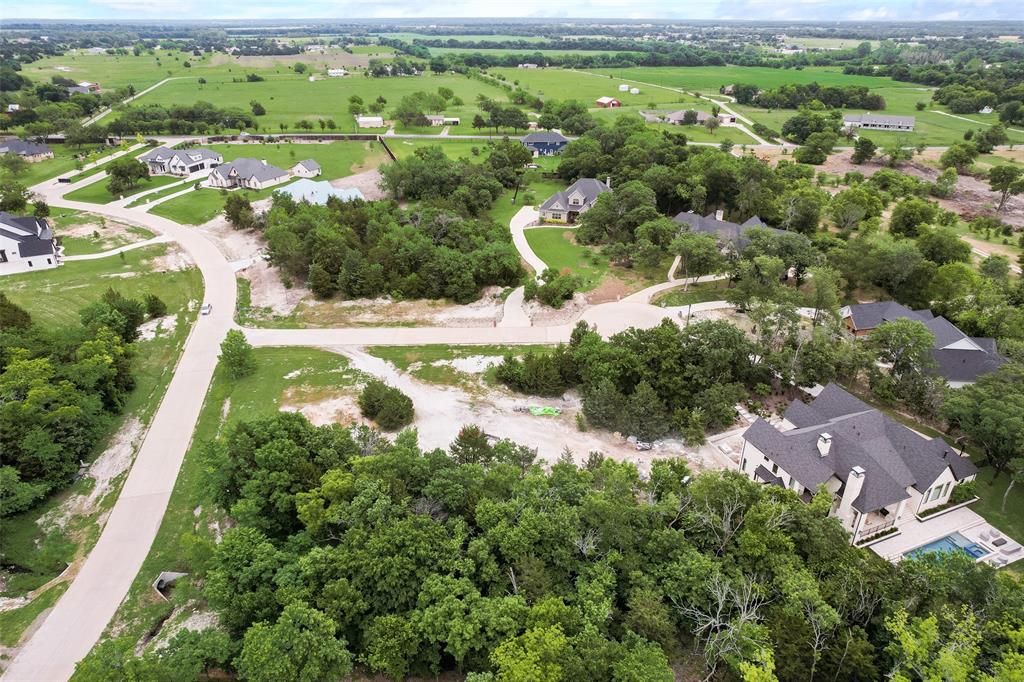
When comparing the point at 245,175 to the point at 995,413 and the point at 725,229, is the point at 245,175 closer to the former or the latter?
the point at 725,229

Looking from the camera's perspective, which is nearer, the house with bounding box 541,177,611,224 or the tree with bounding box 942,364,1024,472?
the tree with bounding box 942,364,1024,472

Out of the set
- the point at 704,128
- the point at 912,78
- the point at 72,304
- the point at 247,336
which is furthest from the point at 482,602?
the point at 912,78

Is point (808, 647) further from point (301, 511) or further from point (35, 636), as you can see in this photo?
point (35, 636)

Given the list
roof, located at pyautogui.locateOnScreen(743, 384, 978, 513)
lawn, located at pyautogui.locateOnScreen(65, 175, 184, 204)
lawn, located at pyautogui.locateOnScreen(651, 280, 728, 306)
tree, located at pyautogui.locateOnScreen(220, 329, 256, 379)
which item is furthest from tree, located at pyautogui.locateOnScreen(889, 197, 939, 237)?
lawn, located at pyautogui.locateOnScreen(65, 175, 184, 204)

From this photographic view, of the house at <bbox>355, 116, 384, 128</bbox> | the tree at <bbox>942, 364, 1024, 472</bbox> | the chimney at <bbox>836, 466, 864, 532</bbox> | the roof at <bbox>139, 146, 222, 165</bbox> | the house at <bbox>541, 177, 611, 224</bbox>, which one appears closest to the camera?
the chimney at <bbox>836, 466, 864, 532</bbox>

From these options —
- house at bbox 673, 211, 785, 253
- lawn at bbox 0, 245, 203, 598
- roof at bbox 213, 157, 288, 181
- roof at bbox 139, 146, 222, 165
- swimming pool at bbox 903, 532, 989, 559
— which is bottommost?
swimming pool at bbox 903, 532, 989, 559

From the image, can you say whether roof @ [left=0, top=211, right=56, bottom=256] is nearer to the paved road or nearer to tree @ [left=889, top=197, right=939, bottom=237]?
the paved road
